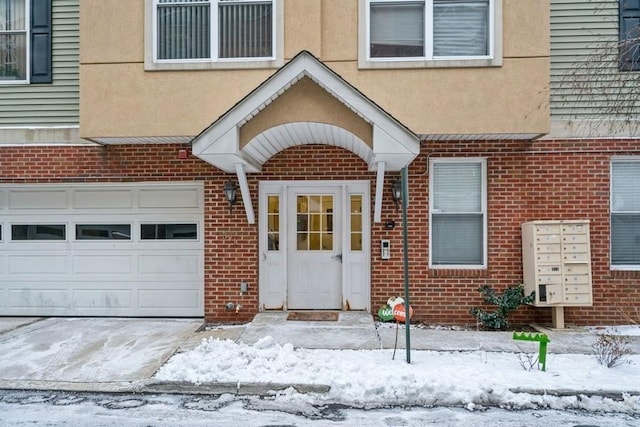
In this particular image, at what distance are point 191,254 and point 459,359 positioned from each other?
4.98 meters

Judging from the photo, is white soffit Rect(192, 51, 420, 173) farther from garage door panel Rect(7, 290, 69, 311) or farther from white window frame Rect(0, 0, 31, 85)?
garage door panel Rect(7, 290, 69, 311)

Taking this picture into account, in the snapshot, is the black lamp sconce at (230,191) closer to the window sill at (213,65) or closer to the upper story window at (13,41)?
the window sill at (213,65)

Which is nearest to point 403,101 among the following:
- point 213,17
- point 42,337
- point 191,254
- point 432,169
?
point 432,169

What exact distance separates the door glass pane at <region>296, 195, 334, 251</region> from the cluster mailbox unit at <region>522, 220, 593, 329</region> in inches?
132

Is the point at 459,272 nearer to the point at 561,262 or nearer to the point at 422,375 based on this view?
the point at 561,262

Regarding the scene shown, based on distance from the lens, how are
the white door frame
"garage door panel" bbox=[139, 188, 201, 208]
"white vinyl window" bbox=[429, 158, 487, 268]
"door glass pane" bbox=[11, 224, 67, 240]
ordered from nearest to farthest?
"white vinyl window" bbox=[429, 158, 487, 268]
the white door frame
"garage door panel" bbox=[139, 188, 201, 208]
"door glass pane" bbox=[11, 224, 67, 240]

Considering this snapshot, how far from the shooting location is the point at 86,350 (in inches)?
263

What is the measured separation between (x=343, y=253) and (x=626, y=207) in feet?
16.0

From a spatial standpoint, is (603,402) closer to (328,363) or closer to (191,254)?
(328,363)

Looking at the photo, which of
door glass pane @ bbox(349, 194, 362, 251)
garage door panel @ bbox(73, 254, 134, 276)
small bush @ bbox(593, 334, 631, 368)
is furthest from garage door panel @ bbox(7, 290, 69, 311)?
small bush @ bbox(593, 334, 631, 368)

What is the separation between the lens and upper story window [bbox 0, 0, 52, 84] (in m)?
8.28

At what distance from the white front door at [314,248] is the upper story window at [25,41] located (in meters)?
5.00

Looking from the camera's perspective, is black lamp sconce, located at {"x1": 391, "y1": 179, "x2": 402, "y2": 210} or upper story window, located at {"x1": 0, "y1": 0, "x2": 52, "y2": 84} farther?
upper story window, located at {"x1": 0, "y1": 0, "x2": 52, "y2": 84}

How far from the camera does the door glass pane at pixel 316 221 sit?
27.2 feet
